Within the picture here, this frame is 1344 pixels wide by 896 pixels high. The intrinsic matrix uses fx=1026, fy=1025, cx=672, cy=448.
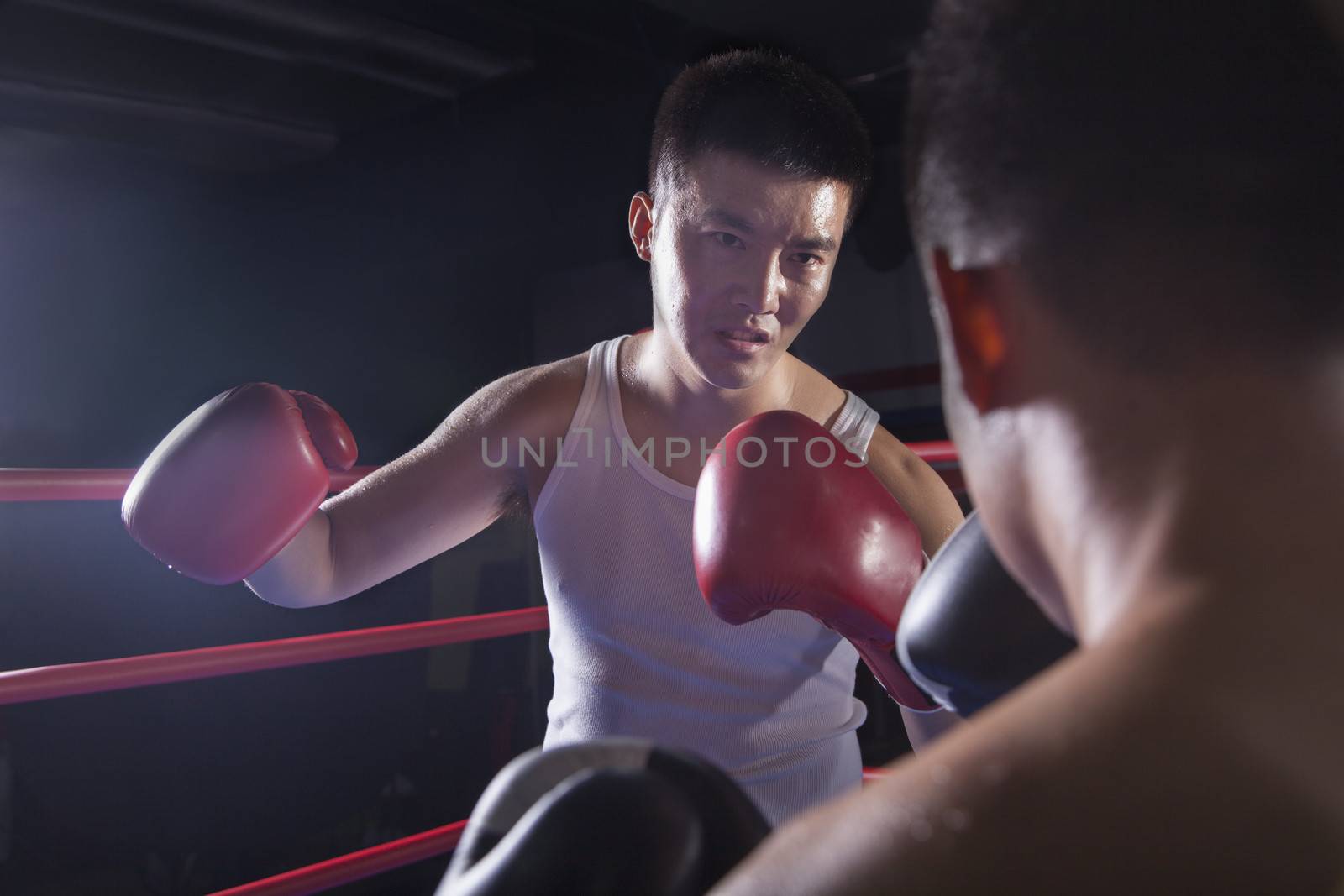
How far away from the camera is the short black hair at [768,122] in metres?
1.31

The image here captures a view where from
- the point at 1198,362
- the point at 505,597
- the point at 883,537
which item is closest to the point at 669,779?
the point at 1198,362

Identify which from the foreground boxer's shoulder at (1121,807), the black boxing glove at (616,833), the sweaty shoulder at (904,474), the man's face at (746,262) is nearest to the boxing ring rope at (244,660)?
the sweaty shoulder at (904,474)

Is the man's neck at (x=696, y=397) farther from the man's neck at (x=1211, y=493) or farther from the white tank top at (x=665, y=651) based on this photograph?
the man's neck at (x=1211, y=493)

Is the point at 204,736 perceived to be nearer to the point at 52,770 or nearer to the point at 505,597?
the point at 52,770

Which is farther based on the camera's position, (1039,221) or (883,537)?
(883,537)

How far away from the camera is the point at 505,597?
5242mm

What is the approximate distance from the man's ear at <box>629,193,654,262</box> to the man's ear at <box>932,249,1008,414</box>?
104 cm

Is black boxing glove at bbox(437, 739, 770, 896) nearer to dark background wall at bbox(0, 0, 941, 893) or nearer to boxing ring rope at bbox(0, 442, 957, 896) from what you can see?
boxing ring rope at bbox(0, 442, 957, 896)

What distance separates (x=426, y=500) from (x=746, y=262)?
53cm

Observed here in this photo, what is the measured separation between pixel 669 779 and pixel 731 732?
73 centimetres

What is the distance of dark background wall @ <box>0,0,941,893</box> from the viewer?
354 centimetres

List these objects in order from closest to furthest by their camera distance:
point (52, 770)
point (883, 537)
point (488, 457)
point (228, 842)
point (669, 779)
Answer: point (669, 779) < point (883, 537) < point (488, 457) < point (52, 770) < point (228, 842)

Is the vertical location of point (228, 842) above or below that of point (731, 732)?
below

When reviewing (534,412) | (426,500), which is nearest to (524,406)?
(534,412)
